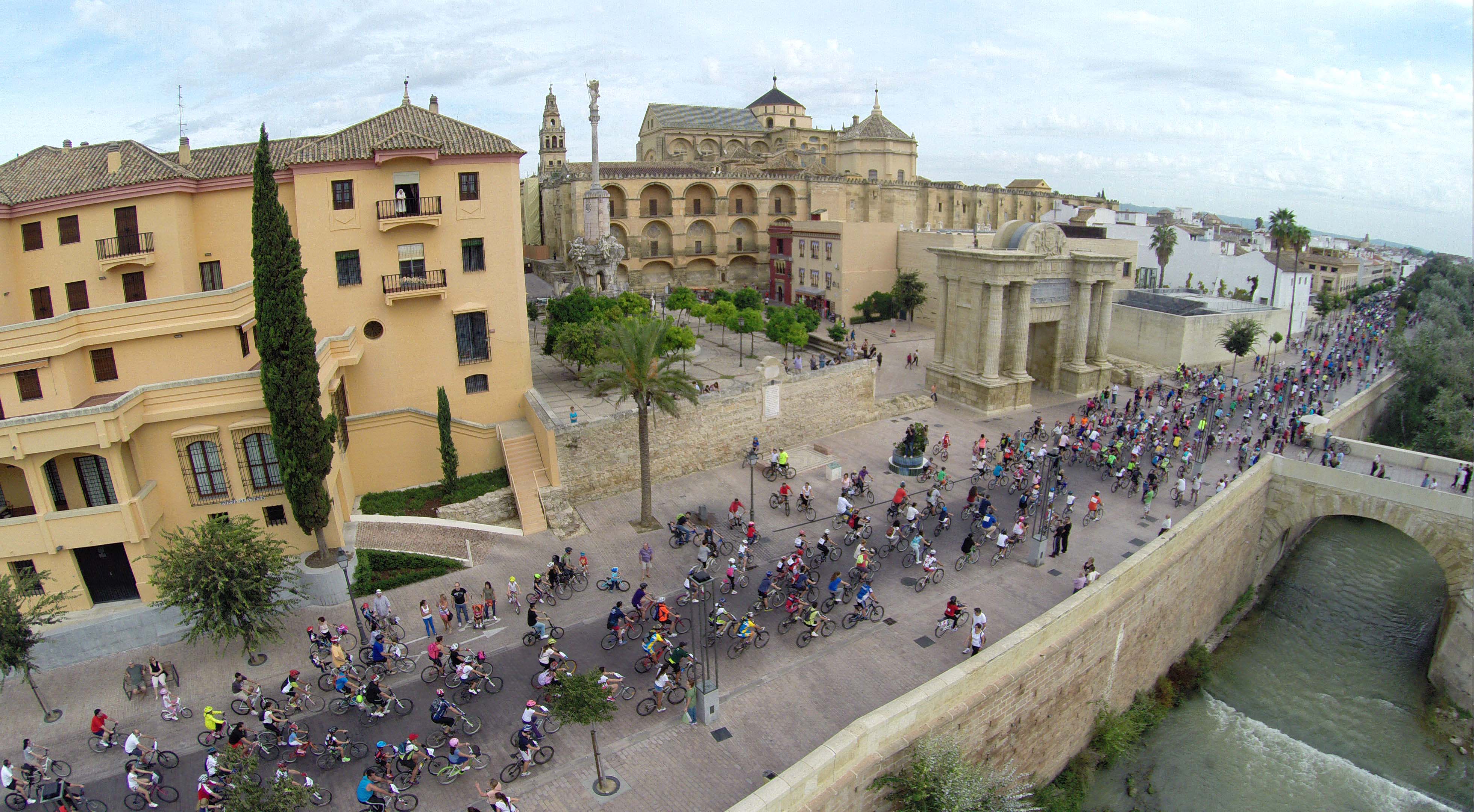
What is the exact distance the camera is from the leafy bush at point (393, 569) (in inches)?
855

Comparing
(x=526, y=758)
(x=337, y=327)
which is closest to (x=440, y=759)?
(x=526, y=758)

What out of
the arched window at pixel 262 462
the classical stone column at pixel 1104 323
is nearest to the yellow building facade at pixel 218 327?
the arched window at pixel 262 462

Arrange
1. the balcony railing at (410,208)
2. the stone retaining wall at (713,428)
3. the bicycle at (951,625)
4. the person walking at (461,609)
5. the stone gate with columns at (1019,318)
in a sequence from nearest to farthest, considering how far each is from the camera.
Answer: the bicycle at (951,625), the person walking at (461,609), the balcony railing at (410,208), the stone retaining wall at (713,428), the stone gate with columns at (1019,318)

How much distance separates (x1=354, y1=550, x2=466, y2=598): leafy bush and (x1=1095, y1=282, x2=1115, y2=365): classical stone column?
33.2 m

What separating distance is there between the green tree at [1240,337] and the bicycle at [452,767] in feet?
147

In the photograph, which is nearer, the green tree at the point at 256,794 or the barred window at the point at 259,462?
the green tree at the point at 256,794

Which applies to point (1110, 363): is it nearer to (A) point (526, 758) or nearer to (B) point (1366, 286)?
(A) point (526, 758)

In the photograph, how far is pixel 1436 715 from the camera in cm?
2505

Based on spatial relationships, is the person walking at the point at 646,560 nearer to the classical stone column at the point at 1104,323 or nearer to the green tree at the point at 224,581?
the green tree at the point at 224,581

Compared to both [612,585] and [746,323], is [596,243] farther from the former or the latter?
[612,585]

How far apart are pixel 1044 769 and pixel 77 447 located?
2575cm

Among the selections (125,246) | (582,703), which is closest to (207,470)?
(125,246)

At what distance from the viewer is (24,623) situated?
54.2 ft

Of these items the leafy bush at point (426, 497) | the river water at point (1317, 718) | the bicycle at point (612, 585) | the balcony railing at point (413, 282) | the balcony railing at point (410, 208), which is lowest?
the river water at point (1317, 718)
